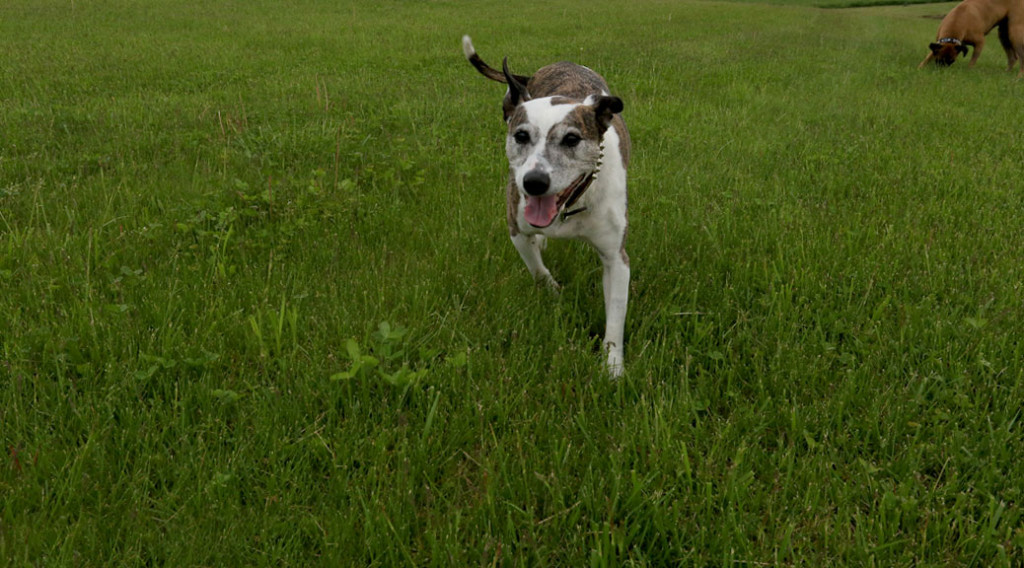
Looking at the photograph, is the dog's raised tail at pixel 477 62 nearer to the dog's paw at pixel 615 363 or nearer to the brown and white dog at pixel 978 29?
the dog's paw at pixel 615 363

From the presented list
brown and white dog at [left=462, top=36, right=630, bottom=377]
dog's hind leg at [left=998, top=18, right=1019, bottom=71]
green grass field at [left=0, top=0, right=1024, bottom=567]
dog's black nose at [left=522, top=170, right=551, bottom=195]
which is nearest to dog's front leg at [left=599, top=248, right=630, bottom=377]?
brown and white dog at [left=462, top=36, right=630, bottom=377]

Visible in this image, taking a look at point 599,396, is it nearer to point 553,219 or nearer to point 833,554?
point 553,219

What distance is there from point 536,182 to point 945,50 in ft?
43.4

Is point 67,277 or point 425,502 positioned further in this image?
point 67,277

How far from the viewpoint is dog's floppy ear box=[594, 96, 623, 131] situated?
340cm

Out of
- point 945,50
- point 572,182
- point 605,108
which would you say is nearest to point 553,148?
point 572,182

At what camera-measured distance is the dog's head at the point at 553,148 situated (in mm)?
3119

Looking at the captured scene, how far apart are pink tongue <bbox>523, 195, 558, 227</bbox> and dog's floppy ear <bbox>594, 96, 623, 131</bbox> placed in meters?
0.53

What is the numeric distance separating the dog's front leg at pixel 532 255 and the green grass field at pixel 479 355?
0.45ft

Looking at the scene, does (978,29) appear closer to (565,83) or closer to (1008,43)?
(1008,43)

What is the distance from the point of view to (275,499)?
7.43 feet

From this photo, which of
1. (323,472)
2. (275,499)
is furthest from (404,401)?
(275,499)

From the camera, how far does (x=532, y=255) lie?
153 inches

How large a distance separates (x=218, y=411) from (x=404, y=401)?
0.73 metres
